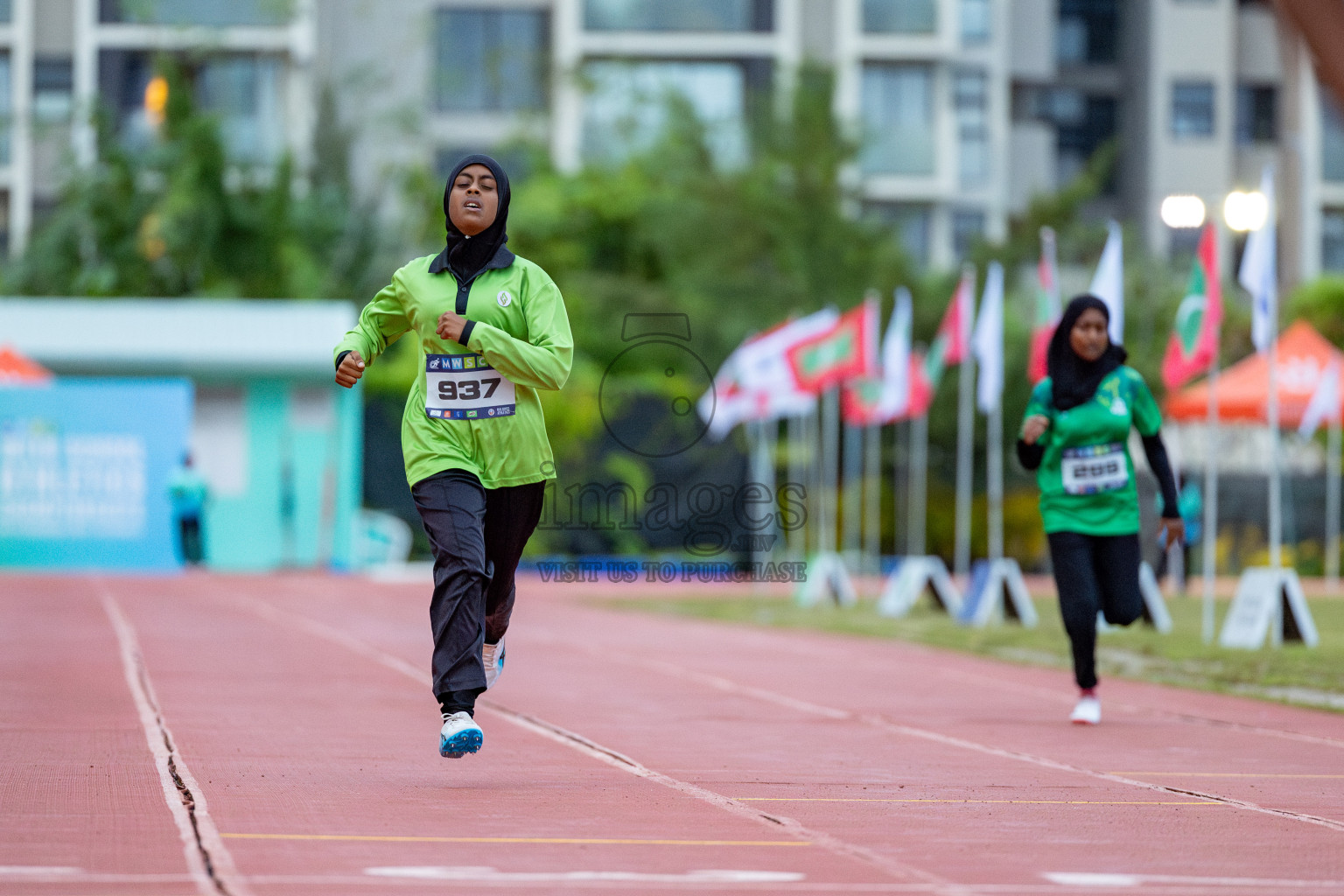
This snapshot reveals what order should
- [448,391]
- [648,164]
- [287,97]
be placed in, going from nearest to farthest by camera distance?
1. [448,391]
2. [648,164]
3. [287,97]

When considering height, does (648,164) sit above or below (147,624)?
above

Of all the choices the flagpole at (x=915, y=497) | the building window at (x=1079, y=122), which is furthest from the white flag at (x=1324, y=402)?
the building window at (x=1079, y=122)

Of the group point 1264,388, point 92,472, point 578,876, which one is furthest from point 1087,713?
point 92,472

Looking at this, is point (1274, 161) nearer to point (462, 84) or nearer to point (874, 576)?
point (462, 84)

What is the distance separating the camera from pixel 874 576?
34188 mm

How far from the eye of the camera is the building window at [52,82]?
2062 inches

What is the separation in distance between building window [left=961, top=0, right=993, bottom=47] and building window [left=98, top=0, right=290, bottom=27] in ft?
54.6

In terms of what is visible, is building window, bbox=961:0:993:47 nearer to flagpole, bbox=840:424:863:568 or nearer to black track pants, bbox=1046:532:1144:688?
flagpole, bbox=840:424:863:568

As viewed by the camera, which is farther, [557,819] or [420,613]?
[420,613]

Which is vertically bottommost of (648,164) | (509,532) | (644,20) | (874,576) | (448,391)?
(874,576)

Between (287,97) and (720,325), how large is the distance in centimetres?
1820

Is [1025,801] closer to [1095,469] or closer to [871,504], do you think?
[1095,469]

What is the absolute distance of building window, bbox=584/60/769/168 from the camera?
50375mm

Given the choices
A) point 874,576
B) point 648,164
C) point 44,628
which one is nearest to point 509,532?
point 44,628
